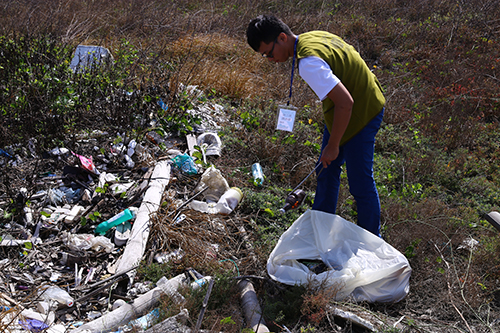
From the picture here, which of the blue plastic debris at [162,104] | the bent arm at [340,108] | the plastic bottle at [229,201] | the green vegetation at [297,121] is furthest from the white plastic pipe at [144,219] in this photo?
the bent arm at [340,108]

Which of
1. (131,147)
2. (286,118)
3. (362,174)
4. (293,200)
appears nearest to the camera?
(362,174)

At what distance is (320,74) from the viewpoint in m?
2.00

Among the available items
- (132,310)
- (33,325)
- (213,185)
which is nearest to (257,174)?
(213,185)

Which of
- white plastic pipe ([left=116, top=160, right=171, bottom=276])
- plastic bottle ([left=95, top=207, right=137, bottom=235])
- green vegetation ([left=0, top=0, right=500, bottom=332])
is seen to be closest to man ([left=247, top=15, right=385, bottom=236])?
green vegetation ([left=0, top=0, right=500, bottom=332])

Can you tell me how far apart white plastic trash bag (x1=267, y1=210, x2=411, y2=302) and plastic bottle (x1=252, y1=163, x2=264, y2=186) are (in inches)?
41.9

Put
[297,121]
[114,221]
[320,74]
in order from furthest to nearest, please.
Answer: [297,121]
[114,221]
[320,74]

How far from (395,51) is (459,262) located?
5718mm

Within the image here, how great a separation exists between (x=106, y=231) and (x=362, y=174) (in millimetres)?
2121

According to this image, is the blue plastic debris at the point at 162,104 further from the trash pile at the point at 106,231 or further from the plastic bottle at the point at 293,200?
the plastic bottle at the point at 293,200

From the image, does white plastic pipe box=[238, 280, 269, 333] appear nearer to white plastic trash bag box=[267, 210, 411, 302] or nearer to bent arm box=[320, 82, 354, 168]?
white plastic trash bag box=[267, 210, 411, 302]

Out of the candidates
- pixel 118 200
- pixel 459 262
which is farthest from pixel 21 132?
pixel 459 262

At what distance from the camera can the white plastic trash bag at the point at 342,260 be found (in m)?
2.36

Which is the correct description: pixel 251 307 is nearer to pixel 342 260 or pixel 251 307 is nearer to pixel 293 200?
pixel 342 260

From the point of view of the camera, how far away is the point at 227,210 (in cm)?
322
